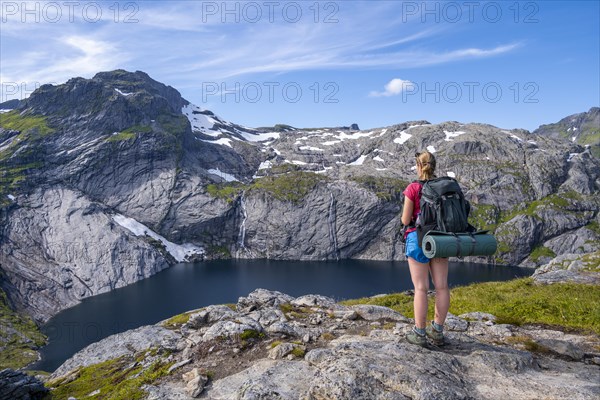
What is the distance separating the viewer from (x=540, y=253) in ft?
599

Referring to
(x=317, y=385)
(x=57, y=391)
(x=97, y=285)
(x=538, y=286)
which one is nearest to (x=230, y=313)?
(x=57, y=391)

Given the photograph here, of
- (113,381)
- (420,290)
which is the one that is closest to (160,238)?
(113,381)

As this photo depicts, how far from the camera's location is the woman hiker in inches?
352

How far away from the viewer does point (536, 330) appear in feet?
40.8

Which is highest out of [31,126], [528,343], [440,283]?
[31,126]

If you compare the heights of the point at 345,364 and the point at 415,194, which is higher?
the point at 415,194

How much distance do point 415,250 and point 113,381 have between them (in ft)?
29.3

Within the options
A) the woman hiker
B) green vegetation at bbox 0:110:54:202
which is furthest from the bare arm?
green vegetation at bbox 0:110:54:202

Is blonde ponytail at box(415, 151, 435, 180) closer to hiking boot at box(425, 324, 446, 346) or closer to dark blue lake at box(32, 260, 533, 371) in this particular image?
hiking boot at box(425, 324, 446, 346)

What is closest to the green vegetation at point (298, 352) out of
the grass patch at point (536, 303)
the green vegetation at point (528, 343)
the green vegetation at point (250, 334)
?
the green vegetation at point (250, 334)

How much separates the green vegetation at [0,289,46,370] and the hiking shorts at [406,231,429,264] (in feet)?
316

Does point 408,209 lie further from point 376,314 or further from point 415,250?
point 376,314

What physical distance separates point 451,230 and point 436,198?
2.58 ft

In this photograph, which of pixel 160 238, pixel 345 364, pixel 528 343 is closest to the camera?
pixel 345 364
